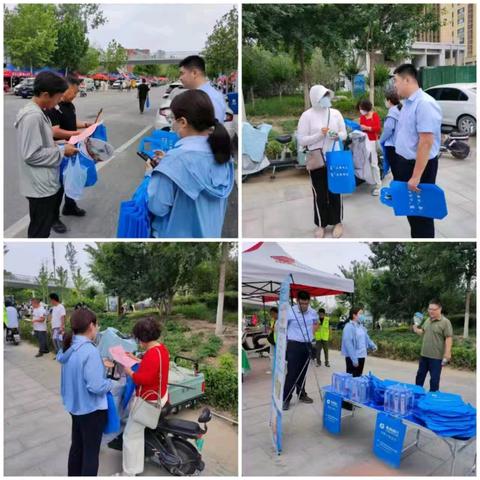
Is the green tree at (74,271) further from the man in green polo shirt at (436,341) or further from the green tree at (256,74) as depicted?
the green tree at (256,74)

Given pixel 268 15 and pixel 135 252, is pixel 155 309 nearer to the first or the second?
pixel 135 252

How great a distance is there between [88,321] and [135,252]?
104 inches

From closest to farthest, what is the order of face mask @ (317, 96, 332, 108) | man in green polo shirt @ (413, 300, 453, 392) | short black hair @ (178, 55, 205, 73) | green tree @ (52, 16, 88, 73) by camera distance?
1. short black hair @ (178, 55, 205, 73)
2. face mask @ (317, 96, 332, 108)
3. man in green polo shirt @ (413, 300, 453, 392)
4. green tree @ (52, 16, 88, 73)

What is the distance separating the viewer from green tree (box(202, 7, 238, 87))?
15.8 feet

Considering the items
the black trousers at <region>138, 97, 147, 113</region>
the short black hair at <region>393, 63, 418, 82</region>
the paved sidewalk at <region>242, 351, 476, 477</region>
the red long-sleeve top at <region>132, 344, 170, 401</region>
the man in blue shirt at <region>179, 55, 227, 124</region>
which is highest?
the black trousers at <region>138, 97, 147, 113</region>

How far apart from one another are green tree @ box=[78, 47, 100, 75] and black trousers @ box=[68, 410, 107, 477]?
248 inches

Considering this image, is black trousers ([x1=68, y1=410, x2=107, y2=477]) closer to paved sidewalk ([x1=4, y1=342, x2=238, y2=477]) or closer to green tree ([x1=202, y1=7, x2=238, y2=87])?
paved sidewalk ([x1=4, y1=342, x2=238, y2=477])

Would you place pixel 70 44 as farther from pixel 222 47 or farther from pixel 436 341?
pixel 436 341

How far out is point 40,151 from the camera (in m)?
2.64

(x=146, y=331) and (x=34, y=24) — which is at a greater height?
(x=34, y=24)

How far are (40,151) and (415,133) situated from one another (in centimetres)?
238

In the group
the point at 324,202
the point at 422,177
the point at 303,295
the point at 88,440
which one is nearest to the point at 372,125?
the point at 324,202

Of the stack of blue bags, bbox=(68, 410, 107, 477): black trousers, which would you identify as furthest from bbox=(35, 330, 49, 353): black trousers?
the stack of blue bags

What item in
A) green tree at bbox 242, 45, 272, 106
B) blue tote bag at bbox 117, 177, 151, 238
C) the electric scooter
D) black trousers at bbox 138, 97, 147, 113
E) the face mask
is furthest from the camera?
black trousers at bbox 138, 97, 147, 113
